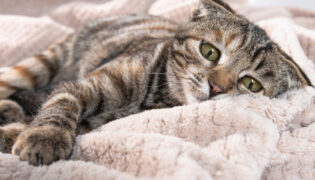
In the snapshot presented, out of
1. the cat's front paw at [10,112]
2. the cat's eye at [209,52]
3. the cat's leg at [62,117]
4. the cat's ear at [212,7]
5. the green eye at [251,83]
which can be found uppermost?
the cat's ear at [212,7]

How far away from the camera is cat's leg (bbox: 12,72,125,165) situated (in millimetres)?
865

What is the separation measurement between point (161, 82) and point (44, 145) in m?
0.64

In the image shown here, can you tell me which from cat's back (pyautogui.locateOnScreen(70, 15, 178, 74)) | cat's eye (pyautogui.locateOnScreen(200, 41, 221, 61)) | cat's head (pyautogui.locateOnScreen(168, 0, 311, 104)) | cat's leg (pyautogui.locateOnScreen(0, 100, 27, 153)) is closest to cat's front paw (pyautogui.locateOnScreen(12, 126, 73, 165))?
cat's leg (pyautogui.locateOnScreen(0, 100, 27, 153))

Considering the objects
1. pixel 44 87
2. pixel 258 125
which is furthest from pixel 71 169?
pixel 44 87

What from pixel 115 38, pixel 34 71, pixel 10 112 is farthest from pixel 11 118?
pixel 115 38

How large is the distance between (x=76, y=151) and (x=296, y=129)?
2.46 feet

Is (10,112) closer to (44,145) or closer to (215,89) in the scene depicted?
(44,145)

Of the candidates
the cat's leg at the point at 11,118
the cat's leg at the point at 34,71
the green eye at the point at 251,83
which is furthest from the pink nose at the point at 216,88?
the cat's leg at the point at 34,71

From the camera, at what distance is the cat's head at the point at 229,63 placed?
1.13 m

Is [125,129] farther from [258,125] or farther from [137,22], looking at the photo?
[137,22]

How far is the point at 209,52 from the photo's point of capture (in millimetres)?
1215

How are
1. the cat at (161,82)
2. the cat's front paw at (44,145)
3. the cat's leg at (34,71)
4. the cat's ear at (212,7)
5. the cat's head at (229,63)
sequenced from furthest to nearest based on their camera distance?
the cat's leg at (34,71)
the cat's ear at (212,7)
the cat's head at (229,63)
the cat at (161,82)
the cat's front paw at (44,145)

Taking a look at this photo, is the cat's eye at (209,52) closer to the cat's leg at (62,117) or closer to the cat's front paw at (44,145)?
the cat's leg at (62,117)

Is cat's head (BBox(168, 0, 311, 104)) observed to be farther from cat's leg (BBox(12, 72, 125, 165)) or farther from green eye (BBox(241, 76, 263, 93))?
cat's leg (BBox(12, 72, 125, 165))
